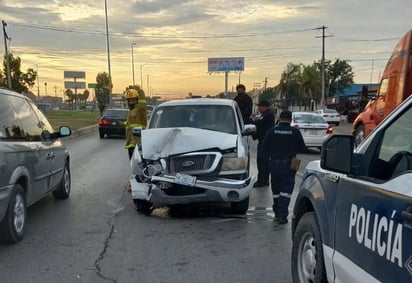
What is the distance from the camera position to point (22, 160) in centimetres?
609

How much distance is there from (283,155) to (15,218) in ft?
11.7

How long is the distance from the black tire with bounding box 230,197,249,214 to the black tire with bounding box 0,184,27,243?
2.95m

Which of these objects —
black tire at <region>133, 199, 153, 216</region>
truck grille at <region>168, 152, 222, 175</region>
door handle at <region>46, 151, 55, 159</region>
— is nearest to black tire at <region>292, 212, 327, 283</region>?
truck grille at <region>168, 152, 222, 175</region>

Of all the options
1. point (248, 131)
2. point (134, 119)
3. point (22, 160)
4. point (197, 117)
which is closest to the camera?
point (22, 160)

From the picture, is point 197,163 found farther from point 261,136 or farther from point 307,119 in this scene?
point 307,119

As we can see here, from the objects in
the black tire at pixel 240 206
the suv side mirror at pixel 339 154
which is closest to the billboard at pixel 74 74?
the black tire at pixel 240 206

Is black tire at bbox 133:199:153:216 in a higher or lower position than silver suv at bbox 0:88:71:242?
lower

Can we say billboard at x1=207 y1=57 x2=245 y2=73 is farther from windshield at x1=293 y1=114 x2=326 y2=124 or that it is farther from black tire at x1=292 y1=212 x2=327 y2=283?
black tire at x1=292 y1=212 x2=327 y2=283

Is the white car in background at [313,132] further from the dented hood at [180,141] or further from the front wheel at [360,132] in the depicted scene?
the dented hood at [180,141]

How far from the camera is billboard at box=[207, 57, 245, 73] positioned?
74688 millimetres

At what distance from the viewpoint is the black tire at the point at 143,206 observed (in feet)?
24.6

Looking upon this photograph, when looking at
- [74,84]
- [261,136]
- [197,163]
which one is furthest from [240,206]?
[74,84]

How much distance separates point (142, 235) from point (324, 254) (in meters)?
3.34

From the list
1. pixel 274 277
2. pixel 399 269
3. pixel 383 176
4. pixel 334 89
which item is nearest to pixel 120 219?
pixel 274 277
